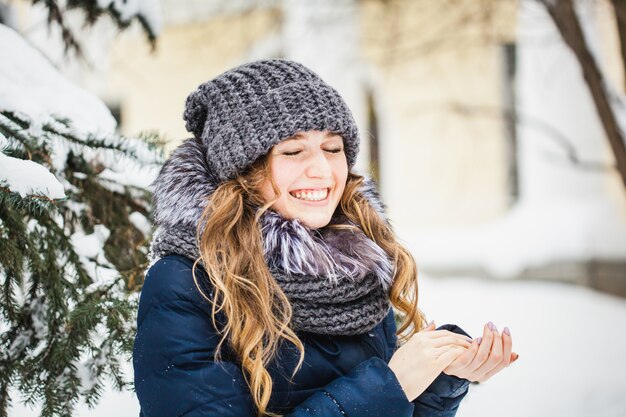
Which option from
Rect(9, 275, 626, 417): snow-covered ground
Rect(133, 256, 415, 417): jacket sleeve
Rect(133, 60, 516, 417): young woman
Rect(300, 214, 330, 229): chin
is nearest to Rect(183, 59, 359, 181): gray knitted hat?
Rect(133, 60, 516, 417): young woman

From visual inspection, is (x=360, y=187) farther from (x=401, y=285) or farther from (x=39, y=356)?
(x=39, y=356)

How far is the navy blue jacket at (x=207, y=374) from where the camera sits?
1679 mm

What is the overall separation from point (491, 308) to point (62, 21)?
226 inches

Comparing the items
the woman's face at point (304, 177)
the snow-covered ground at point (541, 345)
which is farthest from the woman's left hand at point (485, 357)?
the snow-covered ground at point (541, 345)

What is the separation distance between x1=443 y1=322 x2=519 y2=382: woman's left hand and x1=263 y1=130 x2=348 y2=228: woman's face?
48 centimetres

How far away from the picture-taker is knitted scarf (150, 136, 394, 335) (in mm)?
1866

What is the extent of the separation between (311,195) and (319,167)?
77 mm

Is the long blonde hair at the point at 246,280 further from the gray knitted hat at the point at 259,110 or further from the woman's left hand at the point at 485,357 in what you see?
the woman's left hand at the point at 485,357

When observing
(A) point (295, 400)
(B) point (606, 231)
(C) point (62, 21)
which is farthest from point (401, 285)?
(B) point (606, 231)

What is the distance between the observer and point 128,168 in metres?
2.73

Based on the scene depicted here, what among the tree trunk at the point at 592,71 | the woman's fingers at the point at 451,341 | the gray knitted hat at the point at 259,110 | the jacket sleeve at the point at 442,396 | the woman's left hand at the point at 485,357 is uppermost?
the tree trunk at the point at 592,71

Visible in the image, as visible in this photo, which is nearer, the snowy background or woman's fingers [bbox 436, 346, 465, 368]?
woman's fingers [bbox 436, 346, 465, 368]

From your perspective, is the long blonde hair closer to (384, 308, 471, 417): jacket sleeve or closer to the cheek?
the cheek

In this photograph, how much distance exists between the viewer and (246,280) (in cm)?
178
